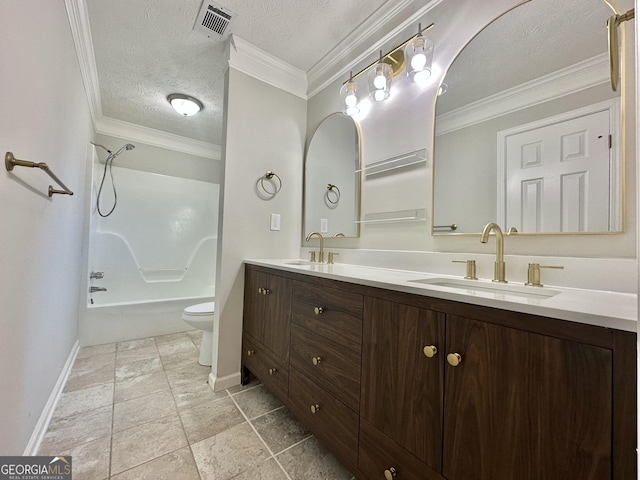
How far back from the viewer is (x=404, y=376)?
0.78 meters

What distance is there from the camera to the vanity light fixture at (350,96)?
5.48 feet

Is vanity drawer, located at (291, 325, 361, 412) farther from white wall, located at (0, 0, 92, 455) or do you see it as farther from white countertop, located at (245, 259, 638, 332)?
white wall, located at (0, 0, 92, 455)

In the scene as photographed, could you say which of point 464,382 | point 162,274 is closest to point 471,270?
point 464,382

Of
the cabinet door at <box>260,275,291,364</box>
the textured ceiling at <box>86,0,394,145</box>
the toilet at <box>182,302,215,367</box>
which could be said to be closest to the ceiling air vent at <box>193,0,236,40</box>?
the textured ceiling at <box>86,0,394,145</box>

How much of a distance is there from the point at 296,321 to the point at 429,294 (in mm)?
710

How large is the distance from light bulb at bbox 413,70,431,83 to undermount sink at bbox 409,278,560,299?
3.33ft

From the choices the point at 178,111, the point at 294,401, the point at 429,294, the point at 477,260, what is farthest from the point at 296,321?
the point at 178,111

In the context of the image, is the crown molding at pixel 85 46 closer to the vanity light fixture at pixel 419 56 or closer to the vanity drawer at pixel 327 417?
the vanity light fixture at pixel 419 56

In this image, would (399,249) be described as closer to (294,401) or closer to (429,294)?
(429,294)

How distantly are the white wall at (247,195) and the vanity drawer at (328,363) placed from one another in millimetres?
693

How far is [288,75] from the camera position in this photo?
202 cm

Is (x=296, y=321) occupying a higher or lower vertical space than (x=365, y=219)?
lower

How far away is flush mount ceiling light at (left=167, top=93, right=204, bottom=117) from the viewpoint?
2.33 m
